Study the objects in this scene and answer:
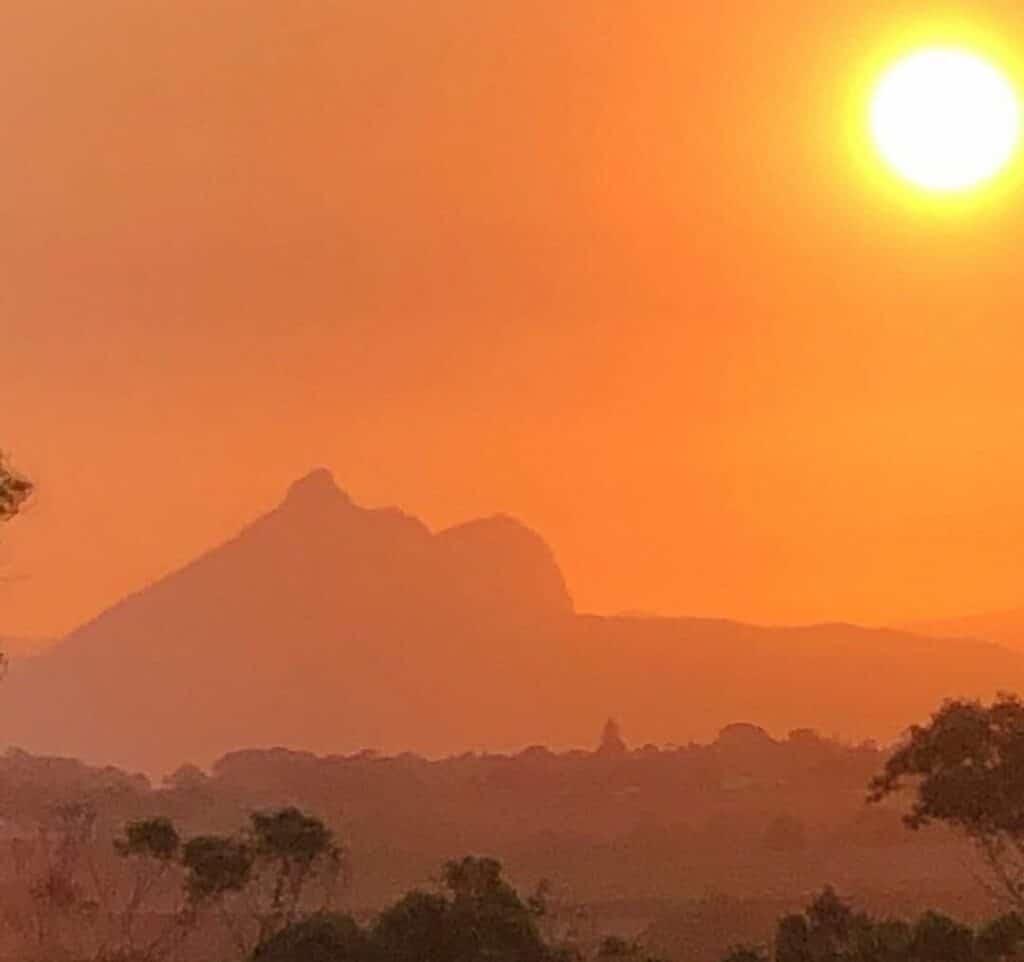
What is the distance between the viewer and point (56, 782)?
13300 centimetres

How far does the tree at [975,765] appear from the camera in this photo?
34031mm

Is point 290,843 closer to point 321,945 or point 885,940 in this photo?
point 321,945

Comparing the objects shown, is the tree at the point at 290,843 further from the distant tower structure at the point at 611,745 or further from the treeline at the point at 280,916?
the distant tower structure at the point at 611,745

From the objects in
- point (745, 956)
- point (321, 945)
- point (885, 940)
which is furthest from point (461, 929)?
point (885, 940)

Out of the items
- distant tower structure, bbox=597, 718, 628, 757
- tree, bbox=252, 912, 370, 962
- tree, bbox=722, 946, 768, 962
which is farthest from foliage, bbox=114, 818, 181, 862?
distant tower structure, bbox=597, 718, 628, 757

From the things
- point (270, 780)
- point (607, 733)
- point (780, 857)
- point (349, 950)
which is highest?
point (607, 733)

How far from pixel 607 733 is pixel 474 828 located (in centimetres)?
5751

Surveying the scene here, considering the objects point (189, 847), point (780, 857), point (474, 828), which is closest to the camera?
A: point (189, 847)

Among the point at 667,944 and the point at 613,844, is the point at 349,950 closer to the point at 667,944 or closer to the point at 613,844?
the point at 667,944

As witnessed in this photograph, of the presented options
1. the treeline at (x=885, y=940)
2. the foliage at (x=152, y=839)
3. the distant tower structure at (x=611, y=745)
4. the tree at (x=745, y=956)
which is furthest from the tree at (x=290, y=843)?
the distant tower structure at (x=611, y=745)

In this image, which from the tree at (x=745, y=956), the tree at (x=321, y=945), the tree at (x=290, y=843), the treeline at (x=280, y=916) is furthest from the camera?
the tree at (x=290, y=843)

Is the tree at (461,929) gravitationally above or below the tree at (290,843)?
below

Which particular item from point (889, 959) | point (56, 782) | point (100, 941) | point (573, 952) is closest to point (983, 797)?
point (889, 959)

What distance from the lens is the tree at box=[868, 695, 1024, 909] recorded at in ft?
112
